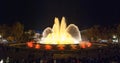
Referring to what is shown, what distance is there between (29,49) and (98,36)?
4893cm

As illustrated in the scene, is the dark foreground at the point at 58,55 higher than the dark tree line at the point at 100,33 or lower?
lower

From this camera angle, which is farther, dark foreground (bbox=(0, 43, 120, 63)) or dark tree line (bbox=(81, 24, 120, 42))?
dark tree line (bbox=(81, 24, 120, 42))

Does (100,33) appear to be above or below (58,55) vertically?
above

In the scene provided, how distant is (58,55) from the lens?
3441 centimetres

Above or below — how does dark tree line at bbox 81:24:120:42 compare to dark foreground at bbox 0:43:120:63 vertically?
above

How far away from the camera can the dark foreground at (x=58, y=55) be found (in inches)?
1232

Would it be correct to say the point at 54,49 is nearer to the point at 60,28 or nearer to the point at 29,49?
the point at 29,49

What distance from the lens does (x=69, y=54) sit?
3494cm

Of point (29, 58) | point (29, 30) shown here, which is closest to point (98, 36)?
point (29, 30)

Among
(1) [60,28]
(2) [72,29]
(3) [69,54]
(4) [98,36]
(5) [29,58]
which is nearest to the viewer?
(5) [29,58]

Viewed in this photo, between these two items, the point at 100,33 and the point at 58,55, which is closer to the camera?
the point at 58,55

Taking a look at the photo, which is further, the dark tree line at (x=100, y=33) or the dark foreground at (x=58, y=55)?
the dark tree line at (x=100, y=33)

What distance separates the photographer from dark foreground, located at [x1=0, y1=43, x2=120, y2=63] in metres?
31.3

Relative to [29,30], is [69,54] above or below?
below
